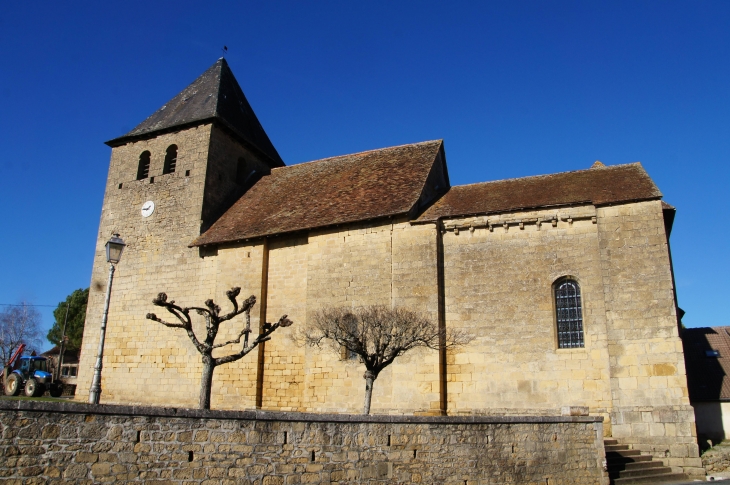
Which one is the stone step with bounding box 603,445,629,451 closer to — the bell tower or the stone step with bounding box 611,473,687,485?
the stone step with bounding box 611,473,687,485

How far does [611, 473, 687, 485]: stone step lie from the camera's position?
1209cm

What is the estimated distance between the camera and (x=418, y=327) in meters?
14.9

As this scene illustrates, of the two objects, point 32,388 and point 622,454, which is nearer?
point 622,454

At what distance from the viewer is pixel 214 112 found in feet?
76.4

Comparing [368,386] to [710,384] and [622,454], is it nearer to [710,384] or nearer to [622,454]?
[622,454]

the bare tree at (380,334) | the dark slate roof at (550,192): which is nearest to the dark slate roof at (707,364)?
the dark slate roof at (550,192)

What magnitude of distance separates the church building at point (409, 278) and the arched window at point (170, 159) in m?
0.09

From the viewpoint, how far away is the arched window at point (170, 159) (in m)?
23.4

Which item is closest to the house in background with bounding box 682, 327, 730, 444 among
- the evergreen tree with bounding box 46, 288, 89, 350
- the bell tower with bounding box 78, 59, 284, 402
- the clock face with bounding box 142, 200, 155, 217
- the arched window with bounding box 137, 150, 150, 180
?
the bell tower with bounding box 78, 59, 284, 402

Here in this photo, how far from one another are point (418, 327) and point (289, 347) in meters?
4.94

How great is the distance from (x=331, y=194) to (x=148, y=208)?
7448 mm

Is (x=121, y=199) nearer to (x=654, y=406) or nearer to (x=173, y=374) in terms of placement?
(x=173, y=374)

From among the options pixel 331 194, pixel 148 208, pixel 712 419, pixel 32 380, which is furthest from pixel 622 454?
pixel 32 380

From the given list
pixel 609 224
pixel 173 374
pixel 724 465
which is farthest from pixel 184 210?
pixel 724 465
